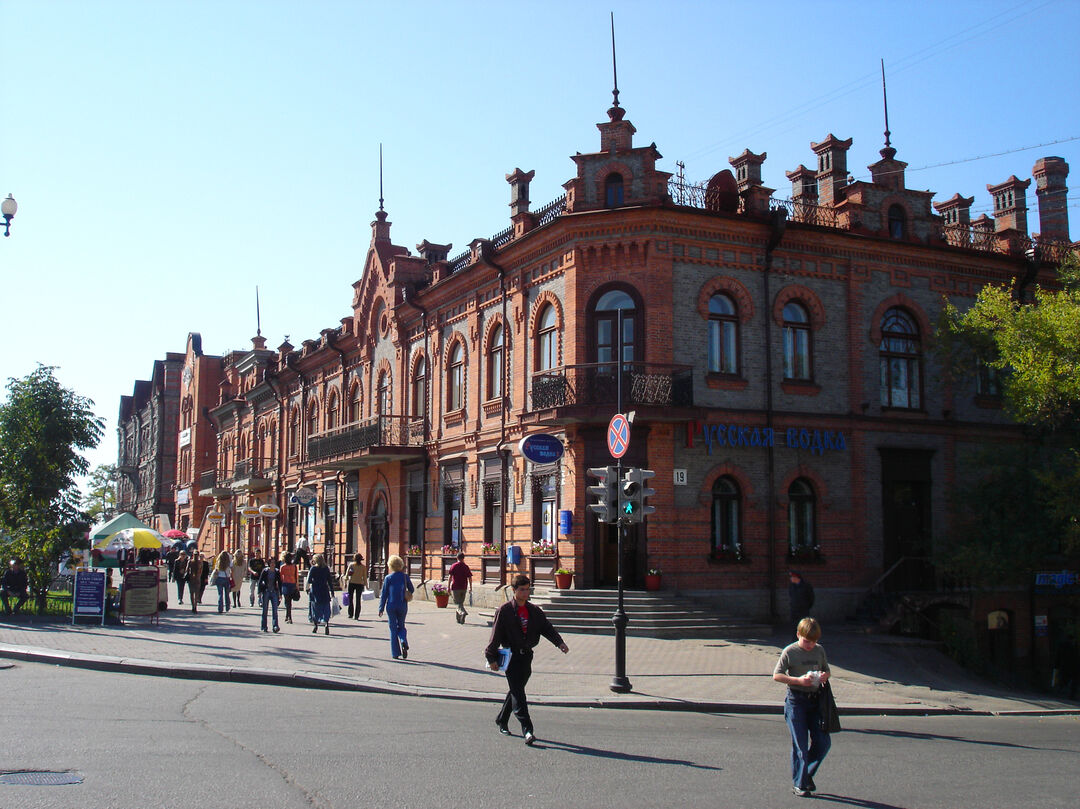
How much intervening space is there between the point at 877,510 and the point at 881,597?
2.10 m

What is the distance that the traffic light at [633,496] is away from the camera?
14156 millimetres

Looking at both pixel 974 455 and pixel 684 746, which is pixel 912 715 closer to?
pixel 684 746

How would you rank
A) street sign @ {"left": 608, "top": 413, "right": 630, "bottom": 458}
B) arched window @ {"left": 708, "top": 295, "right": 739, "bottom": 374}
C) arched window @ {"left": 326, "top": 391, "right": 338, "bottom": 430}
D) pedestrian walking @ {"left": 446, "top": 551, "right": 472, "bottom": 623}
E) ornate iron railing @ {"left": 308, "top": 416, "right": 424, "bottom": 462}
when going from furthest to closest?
1. arched window @ {"left": 326, "top": 391, "right": 338, "bottom": 430}
2. ornate iron railing @ {"left": 308, "top": 416, "right": 424, "bottom": 462}
3. arched window @ {"left": 708, "top": 295, "right": 739, "bottom": 374}
4. pedestrian walking @ {"left": 446, "top": 551, "right": 472, "bottom": 623}
5. street sign @ {"left": 608, "top": 413, "right": 630, "bottom": 458}

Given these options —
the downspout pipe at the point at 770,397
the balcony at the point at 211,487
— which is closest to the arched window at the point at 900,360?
the downspout pipe at the point at 770,397

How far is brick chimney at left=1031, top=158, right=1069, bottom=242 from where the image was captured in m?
29.1

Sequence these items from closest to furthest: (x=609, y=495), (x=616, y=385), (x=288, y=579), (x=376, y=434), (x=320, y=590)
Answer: (x=609, y=495) → (x=320, y=590) → (x=288, y=579) → (x=616, y=385) → (x=376, y=434)

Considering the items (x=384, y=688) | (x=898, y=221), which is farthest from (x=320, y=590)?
(x=898, y=221)

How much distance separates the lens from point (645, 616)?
2041cm

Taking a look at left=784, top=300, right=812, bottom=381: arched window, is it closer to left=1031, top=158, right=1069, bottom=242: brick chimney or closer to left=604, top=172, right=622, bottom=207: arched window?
left=604, top=172, right=622, bottom=207: arched window

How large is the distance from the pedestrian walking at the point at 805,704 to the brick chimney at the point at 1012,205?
2303 centimetres

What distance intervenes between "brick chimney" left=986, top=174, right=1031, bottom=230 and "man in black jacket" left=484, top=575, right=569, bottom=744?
898 inches

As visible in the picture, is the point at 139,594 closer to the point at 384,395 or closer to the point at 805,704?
the point at 384,395

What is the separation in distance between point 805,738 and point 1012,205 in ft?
80.3

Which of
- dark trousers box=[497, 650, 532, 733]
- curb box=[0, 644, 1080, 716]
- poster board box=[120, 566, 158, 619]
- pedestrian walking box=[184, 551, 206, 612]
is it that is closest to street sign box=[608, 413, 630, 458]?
curb box=[0, 644, 1080, 716]
